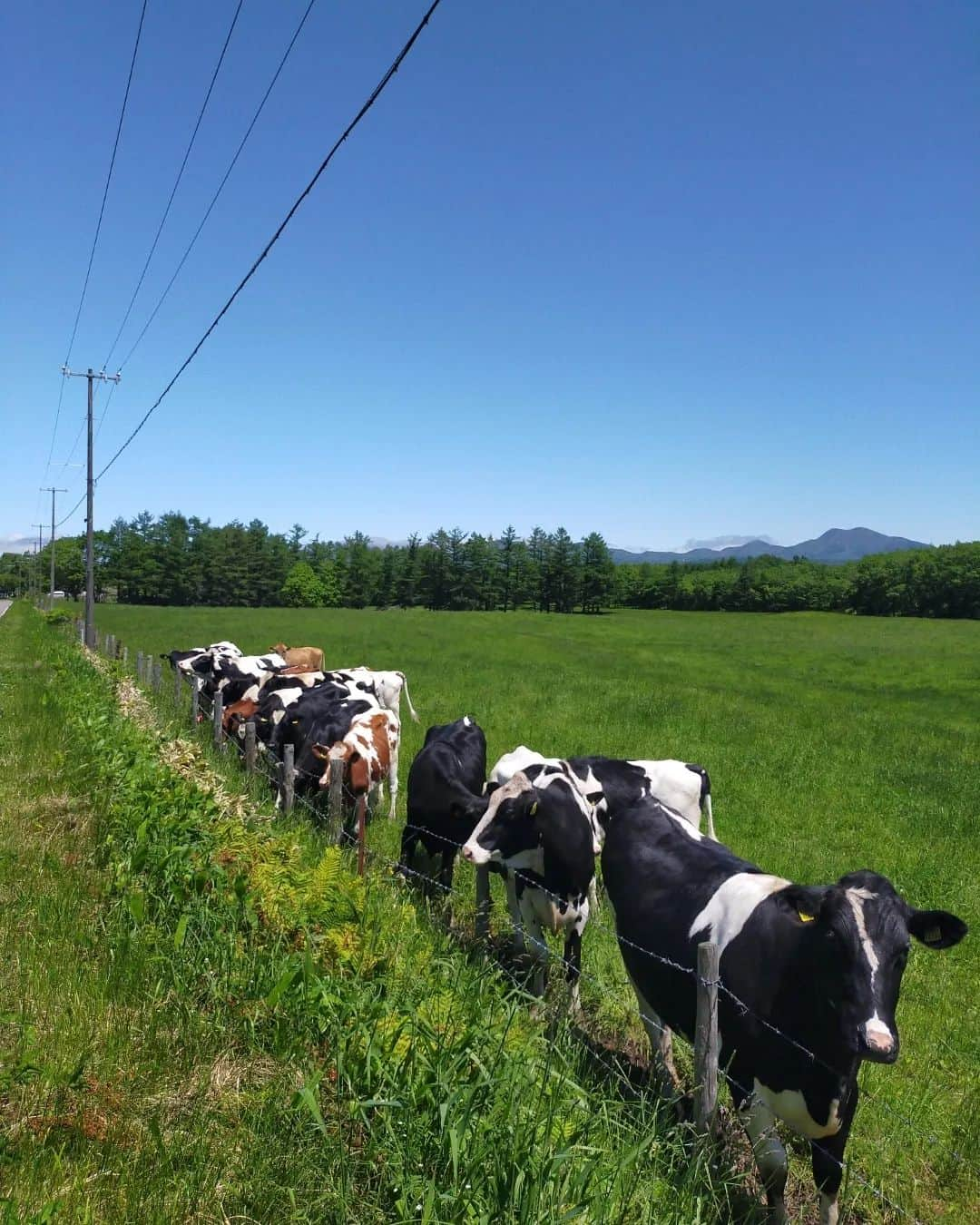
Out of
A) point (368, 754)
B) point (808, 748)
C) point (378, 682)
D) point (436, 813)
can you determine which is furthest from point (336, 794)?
point (808, 748)

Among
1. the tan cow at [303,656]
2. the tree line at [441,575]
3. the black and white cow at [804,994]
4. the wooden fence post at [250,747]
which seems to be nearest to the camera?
the black and white cow at [804,994]

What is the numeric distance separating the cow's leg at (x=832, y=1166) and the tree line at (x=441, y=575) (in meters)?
97.5

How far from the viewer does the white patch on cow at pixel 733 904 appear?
4.69 meters

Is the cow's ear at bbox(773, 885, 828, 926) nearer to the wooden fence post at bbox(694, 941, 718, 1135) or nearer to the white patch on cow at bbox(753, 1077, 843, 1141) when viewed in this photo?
the wooden fence post at bbox(694, 941, 718, 1135)

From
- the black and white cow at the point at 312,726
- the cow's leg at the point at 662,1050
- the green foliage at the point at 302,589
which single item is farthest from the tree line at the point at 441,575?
the cow's leg at the point at 662,1050

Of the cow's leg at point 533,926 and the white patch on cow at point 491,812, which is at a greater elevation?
the white patch on cow at point 491,812

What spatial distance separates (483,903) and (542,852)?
63 cm

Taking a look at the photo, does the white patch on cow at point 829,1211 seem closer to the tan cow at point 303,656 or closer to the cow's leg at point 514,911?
the cow's leg at point 514,911

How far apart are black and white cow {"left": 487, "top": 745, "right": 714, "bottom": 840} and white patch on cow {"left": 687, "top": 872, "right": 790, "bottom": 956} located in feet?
8.56

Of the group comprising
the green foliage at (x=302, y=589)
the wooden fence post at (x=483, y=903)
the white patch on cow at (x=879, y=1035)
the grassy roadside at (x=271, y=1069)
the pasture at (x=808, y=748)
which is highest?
the green foliage at (x=302, y=589)

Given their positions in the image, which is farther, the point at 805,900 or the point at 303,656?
the point at 303,656

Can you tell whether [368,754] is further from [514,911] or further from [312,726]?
[514,911]

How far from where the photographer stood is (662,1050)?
17.3 ft

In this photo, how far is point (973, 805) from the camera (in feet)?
43.3
